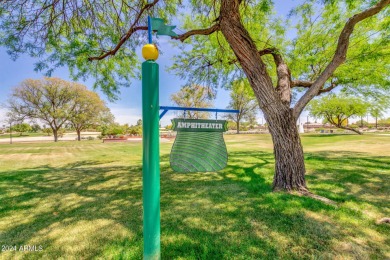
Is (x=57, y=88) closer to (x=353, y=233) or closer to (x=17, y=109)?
(x=17, y=109)

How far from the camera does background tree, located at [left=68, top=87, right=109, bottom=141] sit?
32000 mm

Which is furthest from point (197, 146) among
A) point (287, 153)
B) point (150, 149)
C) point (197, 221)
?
point (287, 153)

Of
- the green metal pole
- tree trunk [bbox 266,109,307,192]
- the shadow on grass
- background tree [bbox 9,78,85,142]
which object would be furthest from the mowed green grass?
background tree [bbox 9,78,85,142]

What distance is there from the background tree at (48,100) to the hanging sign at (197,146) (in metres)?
34.0

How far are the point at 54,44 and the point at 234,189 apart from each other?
6840 millimetres

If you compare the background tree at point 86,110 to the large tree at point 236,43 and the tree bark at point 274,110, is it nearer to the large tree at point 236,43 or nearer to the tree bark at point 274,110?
the large tree at point 236,43

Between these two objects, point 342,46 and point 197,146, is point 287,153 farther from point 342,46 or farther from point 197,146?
point 342,46

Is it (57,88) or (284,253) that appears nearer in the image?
(284,253)

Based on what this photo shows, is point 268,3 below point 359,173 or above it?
above

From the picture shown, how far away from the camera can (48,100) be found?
2967 centimetres

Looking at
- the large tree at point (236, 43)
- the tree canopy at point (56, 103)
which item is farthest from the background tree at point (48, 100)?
the large tree at point (236, 43)

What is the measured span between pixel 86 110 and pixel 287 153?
117 feet

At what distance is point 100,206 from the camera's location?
12.0 feet

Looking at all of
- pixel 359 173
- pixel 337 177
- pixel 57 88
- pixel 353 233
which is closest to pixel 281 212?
pixel 353 233
